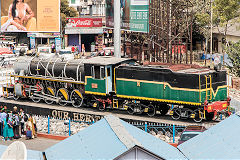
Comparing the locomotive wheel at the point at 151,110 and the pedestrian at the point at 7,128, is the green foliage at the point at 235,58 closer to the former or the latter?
the locomotive wheel at the point at 151,110

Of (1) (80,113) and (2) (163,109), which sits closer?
(2) (163,109)

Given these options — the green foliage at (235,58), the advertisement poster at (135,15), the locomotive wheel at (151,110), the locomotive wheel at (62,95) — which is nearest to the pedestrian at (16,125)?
the locomotive wheel at (62,95)

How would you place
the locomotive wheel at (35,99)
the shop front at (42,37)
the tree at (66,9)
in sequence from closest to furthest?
the locomotive wheel at (35,99), the shop front at (42,37), the tree at (66,9)

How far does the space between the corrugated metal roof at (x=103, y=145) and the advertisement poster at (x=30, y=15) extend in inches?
1909

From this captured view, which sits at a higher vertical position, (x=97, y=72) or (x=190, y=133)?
(x=97, y=72)

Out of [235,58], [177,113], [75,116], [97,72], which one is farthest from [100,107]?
[235,58]

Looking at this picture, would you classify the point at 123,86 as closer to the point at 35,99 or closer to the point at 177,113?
the point at 177,113

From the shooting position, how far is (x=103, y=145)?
5.41m

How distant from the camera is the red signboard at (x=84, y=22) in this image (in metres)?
59.2

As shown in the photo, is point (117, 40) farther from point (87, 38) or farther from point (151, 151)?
point (87, 38)

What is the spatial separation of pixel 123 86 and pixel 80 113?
2.44m

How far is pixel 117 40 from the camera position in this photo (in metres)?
21.0

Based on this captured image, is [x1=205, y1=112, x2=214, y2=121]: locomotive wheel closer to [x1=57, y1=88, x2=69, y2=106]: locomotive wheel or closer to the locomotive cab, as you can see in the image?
the locomotive cab

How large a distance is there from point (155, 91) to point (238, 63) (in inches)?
423
